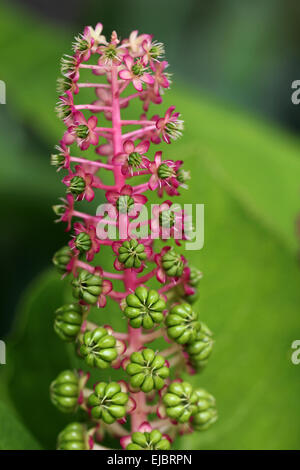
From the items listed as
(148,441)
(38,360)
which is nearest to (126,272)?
(148,441)

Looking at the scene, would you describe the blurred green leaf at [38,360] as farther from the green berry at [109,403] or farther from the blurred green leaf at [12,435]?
the green berry at [109,403]

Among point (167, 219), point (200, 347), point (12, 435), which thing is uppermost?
point (167, 219)

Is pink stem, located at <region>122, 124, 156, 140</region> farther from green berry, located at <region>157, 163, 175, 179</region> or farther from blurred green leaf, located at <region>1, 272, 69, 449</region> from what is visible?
blurred green leaf, located at <region>1, 272, 69, 449</region>

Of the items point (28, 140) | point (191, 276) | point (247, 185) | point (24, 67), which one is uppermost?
point (24, 67)

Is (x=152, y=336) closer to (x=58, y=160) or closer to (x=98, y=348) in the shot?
(x=98, y=348)
